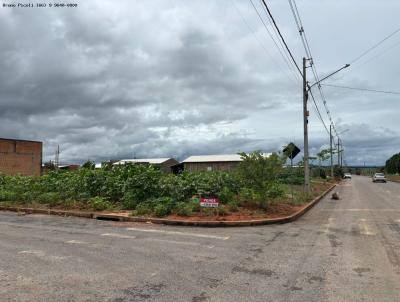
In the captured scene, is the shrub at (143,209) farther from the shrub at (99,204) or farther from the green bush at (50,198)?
the green bush at (50,198)

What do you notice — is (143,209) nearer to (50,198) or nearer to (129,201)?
(129,201)

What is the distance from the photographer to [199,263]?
773cm

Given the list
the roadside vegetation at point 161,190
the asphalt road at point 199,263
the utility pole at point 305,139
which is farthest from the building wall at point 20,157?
the asphalt road at point 199,263

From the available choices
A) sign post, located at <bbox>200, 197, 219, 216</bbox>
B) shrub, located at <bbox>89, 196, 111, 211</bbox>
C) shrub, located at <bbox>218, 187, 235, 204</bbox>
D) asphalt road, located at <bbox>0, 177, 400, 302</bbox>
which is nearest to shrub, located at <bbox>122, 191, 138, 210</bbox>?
shrub, located at <bbox>89, 196, 111, 211</bbox>

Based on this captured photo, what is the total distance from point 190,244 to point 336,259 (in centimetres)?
325

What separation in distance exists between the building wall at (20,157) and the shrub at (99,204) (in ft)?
109

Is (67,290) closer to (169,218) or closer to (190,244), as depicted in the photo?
(190,244)

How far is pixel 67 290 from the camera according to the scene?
5.99 m

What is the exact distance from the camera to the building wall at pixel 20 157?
155 feet

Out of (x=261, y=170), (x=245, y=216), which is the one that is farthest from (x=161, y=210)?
(x=261, y=170)

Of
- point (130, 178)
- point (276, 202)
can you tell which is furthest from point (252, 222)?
point (130, 178)

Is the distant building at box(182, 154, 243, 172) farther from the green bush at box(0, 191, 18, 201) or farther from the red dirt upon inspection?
the red dirt

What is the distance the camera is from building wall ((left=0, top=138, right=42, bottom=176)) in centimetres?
4738

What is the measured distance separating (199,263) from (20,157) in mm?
46696
